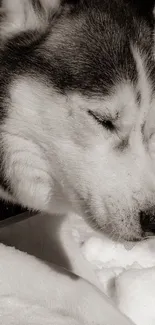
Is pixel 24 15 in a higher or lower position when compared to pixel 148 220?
higher

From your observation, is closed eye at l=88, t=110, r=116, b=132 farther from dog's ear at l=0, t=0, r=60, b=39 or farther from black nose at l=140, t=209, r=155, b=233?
dog's ear at l=0, t=0, r=60, b=39

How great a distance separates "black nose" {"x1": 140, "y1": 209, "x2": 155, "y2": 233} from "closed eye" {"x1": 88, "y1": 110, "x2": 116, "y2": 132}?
0.30 m

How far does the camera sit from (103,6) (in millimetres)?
1891

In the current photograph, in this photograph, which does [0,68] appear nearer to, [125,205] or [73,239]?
[125,205]

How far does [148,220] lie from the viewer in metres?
1.77

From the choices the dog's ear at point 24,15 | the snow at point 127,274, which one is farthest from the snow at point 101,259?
the dog's ear at point 24,15

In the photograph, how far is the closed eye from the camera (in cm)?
175

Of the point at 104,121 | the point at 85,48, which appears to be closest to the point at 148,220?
the point at 104,121

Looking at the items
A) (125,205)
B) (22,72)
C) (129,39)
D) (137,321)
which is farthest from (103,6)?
(137,321)

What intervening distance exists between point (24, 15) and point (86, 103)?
0.40 meters

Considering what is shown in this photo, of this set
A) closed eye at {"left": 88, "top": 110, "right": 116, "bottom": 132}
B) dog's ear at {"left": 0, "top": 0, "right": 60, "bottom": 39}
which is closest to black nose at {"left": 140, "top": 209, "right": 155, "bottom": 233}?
closed eye at {"left": 88, "top": 110, "right": 116, "bottom": 132}

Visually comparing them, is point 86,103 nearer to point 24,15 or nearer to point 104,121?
point 104,121

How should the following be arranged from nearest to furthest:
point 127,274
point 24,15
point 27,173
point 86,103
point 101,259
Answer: point 86,103 → point 24,15 → point 27,173 → point 127,274 → point 101,259

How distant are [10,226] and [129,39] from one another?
3.18ft
